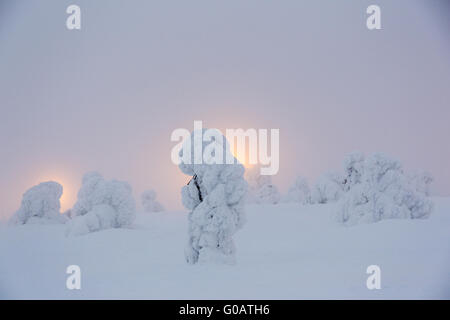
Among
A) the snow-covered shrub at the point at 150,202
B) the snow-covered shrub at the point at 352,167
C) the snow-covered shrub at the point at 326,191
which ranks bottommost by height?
the snow-covered shrub at the point at 150,202

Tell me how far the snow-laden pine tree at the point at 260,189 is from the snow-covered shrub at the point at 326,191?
7.32 meters

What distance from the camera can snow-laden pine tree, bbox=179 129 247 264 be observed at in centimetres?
1020

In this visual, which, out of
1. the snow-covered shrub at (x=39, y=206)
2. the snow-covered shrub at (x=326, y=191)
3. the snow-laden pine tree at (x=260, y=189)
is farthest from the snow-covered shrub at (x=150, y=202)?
the snow-covered shrub at (x=326, y=191)

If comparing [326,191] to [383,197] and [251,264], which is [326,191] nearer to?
[383,197]

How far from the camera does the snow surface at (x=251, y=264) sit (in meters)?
8.34

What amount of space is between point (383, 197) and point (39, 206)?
58.7ft

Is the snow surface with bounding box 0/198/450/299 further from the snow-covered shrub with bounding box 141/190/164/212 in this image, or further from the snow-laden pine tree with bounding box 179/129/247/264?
the snow-covered shrub with bounding box 141/190/164/212

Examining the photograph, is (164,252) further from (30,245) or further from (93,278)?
(30,245)

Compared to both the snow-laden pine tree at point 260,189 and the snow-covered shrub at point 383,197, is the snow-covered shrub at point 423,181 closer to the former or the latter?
the snow-laden pine tree at point 260,189

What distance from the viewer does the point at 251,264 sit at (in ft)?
34.7

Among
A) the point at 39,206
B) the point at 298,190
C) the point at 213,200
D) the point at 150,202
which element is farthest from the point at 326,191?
the point at 39,206

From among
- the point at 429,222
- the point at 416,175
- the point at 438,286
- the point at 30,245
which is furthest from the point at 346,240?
the point at 416,175

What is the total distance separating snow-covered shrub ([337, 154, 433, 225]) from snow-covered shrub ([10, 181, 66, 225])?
1589 cm

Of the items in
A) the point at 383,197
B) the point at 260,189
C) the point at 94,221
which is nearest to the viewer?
the point at 383,197
